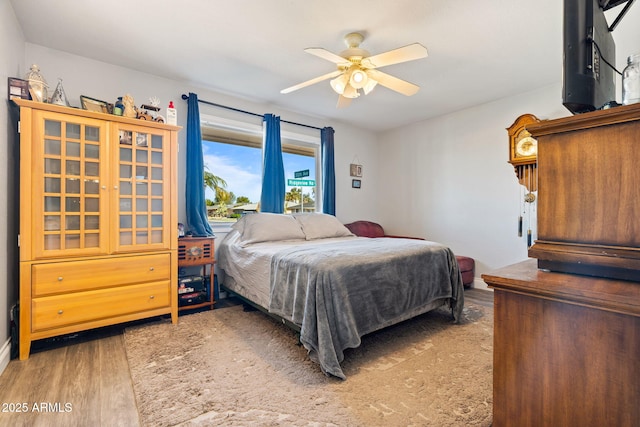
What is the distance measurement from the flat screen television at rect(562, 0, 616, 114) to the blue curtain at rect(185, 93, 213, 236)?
3266 millimetres

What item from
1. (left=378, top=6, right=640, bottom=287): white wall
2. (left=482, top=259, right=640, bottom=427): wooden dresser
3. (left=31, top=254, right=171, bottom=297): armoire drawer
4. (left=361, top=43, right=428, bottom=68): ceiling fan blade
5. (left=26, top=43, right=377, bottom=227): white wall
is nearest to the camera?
(left=482, top=259, right=640, bottom=427): wooden dresser

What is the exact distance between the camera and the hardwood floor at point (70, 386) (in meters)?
1.52

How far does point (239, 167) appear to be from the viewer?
3.95 meters

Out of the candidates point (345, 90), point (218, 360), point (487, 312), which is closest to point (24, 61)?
point (345, 90)

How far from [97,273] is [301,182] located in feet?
9.14

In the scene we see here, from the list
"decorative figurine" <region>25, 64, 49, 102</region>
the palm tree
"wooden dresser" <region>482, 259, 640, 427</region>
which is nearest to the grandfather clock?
"wooden dresser" <region>482, 259, 640, 427</region>

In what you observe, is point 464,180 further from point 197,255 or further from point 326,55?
point 197,255

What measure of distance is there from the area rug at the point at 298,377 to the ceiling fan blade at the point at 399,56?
219cm

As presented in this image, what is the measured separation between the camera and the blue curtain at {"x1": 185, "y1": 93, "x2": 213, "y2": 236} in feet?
10.9

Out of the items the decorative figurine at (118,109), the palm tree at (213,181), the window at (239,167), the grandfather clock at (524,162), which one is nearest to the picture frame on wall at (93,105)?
the decorative figurine at (118,109)

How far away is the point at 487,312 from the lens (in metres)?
3.07

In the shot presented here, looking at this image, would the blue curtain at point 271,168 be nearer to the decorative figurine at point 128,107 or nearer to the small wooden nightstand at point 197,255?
the small wooden nightstand at point 197,255

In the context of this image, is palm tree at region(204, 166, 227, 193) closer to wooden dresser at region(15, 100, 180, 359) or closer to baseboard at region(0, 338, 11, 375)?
wooden dresser at region(15, 100, 180, 359)

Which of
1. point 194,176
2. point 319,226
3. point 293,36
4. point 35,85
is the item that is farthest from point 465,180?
point 35,85
